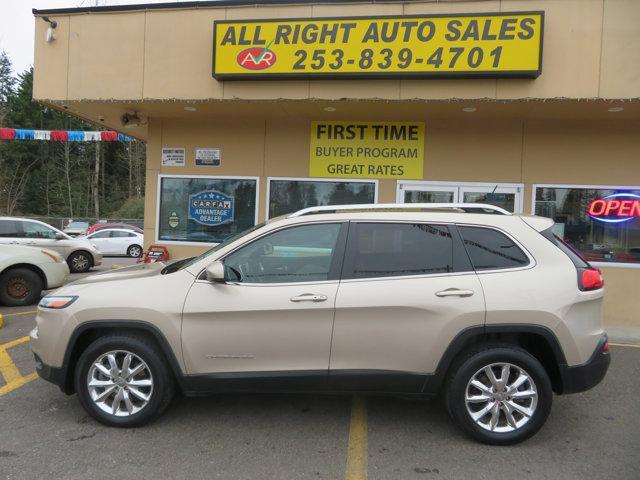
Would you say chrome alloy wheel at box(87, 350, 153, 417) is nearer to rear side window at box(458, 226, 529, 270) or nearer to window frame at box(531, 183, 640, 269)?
rear side window at box(458, 226, 529, 270)

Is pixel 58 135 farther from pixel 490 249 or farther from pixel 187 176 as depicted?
pixel 490 249

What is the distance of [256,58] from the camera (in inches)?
284

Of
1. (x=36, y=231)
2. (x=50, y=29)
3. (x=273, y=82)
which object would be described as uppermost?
(x=50, y=29)

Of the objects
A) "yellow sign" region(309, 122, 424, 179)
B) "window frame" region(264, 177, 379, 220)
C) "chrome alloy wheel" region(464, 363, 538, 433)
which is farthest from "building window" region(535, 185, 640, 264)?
"chrome alloy wheel" region(464, 363, 538, 433)

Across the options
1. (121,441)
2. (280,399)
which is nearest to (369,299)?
(280,399)

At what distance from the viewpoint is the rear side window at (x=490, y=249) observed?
→ 373 centimetres

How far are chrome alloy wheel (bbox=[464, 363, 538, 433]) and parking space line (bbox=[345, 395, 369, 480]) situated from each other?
0.83m

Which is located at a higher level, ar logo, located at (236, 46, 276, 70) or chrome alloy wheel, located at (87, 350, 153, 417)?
ar logo, located at (236, 46, 276, 70)

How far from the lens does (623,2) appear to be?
6.61m

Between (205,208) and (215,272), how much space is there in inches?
217

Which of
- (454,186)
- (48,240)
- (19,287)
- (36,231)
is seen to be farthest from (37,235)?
(454,186)

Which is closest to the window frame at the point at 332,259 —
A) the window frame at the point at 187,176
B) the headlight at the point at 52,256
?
the window frame at the point at 187,176

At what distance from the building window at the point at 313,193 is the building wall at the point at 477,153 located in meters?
0.16

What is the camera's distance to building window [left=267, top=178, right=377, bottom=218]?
28.0 ft
